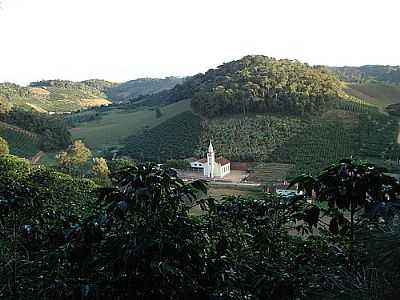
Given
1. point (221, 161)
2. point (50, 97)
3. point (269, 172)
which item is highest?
point (50, 97)

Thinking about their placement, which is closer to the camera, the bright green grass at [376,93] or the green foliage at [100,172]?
the green foliage at [100,172]

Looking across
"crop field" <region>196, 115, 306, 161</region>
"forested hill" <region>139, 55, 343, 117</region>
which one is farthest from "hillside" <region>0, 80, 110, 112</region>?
"crop field" <region>196, 115, 306, 161</region>

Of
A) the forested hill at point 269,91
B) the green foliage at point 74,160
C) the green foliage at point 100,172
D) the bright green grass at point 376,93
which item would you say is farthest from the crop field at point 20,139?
the bright green grass at point 376,93

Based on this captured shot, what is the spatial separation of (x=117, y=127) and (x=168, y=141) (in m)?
15.6

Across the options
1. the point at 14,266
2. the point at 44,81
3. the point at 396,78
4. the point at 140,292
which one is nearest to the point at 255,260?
the point at 140,292

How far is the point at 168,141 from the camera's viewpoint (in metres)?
43.5

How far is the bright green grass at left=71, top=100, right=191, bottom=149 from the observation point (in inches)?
2016

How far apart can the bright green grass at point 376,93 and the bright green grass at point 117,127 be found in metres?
19.9

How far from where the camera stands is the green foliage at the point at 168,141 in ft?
132

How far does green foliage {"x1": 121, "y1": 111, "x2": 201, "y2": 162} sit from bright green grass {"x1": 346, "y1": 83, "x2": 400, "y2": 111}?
19228 mm

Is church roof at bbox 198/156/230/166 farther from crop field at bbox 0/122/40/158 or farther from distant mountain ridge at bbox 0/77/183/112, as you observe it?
distant mountain ridge at bbox 0/77/183/112

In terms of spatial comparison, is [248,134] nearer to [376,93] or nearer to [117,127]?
[376,93]

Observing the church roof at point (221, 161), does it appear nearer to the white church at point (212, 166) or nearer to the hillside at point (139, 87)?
the white church at point (212, 166)

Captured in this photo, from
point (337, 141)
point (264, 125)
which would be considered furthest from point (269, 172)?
point (264, 125)
